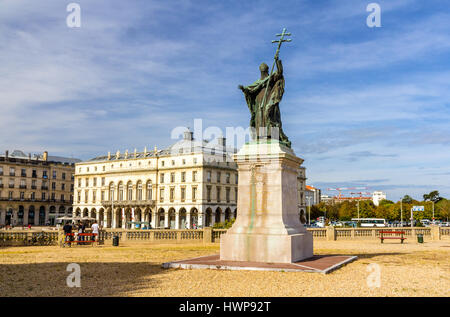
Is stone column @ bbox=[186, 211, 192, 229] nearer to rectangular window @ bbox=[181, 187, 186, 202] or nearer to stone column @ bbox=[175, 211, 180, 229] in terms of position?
stone column @ bbox=[175, 211, 180, 229]

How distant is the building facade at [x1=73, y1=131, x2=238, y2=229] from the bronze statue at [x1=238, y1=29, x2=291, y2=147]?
67.1 meters

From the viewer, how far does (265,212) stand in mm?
13523

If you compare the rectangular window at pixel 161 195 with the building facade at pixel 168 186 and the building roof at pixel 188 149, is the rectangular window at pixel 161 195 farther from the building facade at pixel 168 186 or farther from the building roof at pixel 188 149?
the building roof at pixel 188 149

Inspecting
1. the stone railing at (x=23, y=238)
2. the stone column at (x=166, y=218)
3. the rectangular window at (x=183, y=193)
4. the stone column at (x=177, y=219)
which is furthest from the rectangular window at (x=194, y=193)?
the stone railing at (x=23, y=238)

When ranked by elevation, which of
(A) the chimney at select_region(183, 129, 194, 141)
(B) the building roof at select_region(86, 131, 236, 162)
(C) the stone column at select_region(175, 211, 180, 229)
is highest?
(A) the chimney at select_region(183, 129, 194, 141)

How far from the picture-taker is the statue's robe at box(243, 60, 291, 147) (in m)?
14.6

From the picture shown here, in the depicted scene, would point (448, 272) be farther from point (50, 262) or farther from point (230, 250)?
point (50, 262)

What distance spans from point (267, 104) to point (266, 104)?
49 millimetres

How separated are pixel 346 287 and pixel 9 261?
12.6 meters

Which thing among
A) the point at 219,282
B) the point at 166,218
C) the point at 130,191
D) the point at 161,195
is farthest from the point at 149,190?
the point at 219,282

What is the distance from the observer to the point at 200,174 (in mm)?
83438

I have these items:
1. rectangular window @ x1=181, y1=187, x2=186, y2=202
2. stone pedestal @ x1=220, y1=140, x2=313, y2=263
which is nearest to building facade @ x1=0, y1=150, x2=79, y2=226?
rectangular window @ x1=181, y1=187, x2=186, y2=202

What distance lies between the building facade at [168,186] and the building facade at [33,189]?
9978mm

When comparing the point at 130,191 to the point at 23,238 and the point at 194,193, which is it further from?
the point at 23,238
